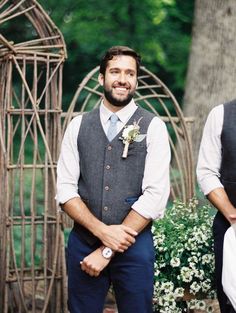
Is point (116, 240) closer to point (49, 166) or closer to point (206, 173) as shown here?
point (206, 173)

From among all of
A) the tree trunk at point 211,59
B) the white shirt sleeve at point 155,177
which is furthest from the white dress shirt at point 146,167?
the tree trunk at point 211,59

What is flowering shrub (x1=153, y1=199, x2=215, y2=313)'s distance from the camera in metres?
4.43

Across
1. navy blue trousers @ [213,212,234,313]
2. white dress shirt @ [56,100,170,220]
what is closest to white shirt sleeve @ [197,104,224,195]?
navy blue trousers @ [213,212,234,313]

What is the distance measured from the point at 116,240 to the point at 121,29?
6197 mm

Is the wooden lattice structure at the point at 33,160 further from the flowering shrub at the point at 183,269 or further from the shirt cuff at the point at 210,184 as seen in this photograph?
the shirt cuff at the point at 210,184

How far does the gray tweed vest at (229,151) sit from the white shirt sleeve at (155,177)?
353 mm

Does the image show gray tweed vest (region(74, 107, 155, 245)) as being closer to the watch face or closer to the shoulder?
the watch face

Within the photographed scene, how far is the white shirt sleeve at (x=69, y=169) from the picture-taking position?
11.9 ft

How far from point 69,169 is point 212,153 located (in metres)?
0.74

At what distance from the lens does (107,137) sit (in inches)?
143

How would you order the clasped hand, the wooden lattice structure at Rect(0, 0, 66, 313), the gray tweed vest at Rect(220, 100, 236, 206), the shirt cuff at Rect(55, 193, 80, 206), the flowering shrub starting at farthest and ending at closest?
the wooden lattice structure at Rect(0, 0, 66, 313) < the flowering shrub < the gray tweed vest at Rect(220, 100, 236, 206) < the shirt cuff at Rect(55, 193, 80, 206) < the clasped hand

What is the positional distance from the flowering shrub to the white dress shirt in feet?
3.02

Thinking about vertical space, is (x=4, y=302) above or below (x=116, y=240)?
below

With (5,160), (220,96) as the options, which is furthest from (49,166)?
(220,96)
